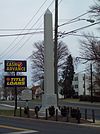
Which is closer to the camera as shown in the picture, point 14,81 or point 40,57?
point 14,81

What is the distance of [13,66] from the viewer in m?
37.1

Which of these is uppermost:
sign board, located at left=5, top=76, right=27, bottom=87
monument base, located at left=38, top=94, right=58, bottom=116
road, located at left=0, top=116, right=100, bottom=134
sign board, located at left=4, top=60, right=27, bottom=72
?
sign board, located at left=4, top=60, right=27, bottom=72

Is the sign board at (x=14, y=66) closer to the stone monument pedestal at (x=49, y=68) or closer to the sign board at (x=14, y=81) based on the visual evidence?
the sign board at (x=14, y=81)

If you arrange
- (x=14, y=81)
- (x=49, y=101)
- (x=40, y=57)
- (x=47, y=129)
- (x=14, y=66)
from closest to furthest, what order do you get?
(x=47, y=129) < (x=49, y=101) < (x=14, y=81) < (x=14, y=66) < (x=40, y=57)

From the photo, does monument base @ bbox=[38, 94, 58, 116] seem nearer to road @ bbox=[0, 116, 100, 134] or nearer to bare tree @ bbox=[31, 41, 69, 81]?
road @ bbox=[0, 116, 100, 134]

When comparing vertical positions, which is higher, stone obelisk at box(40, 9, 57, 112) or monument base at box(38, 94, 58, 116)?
stone obelisk at box(40, 9, 57, 112)

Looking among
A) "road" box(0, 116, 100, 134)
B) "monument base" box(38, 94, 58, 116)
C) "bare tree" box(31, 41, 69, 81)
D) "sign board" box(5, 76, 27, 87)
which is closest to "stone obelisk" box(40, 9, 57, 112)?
"monument base" box(38, 94, 58, 116)

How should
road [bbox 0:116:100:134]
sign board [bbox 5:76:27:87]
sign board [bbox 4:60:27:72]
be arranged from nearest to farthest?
1. road [bbox 0:116:100:134]
2. sign board [bbox 5:76:27:87]
3. sign board [bbox 4:60:27:72]

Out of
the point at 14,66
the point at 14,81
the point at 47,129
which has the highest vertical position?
the point at 14,66

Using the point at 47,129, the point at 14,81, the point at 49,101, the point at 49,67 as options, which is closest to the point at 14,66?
the point at 14,81

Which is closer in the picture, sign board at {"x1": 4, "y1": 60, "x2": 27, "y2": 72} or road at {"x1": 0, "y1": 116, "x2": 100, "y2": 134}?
road at {"x1": 0, "y1": 116, "x2": 100, "y2": 134}

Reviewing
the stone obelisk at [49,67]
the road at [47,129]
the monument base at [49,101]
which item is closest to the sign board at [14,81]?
the stone obelisk at [49,67]

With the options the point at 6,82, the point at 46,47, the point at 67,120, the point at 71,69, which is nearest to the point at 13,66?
the point at 6,82

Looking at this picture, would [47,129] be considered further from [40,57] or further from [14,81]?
[40,57]
